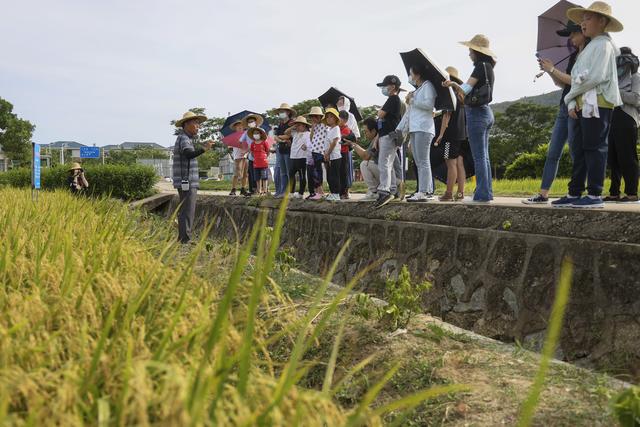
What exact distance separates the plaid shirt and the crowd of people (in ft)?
0.04

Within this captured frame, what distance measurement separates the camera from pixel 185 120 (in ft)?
21.6

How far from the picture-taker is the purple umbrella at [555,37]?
5.33 meters

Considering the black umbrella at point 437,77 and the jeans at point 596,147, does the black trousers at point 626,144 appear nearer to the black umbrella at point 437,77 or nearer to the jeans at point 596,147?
the jeans at point 596,147

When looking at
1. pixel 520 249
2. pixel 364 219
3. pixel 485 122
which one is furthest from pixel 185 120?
pixel 520 249

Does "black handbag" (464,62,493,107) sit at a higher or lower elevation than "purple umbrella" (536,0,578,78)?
lower

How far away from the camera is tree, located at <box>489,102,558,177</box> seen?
3809cm

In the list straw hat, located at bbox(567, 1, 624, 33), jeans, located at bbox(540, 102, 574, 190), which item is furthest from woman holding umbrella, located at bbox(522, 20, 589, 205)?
straw hat, located at bbox(567, 1, 624, 33)

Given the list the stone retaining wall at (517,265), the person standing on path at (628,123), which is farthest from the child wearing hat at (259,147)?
the person standing on path at (628,123)

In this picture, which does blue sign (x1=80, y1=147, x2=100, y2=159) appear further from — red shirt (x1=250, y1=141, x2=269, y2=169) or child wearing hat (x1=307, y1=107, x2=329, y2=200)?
child wearing hat (x1=307, y1=107, x2=329, y2=200)

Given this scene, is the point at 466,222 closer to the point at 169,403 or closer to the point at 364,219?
the point at 364,219

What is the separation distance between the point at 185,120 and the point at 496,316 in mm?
4213

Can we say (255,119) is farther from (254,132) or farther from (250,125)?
(254,132)

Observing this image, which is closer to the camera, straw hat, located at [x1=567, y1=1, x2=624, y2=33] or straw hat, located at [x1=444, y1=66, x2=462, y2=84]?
straw hat, located at [x1=567, y1=1, x2=624, y2=33]

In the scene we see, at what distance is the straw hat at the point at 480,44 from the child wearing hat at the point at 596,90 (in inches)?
44.8
